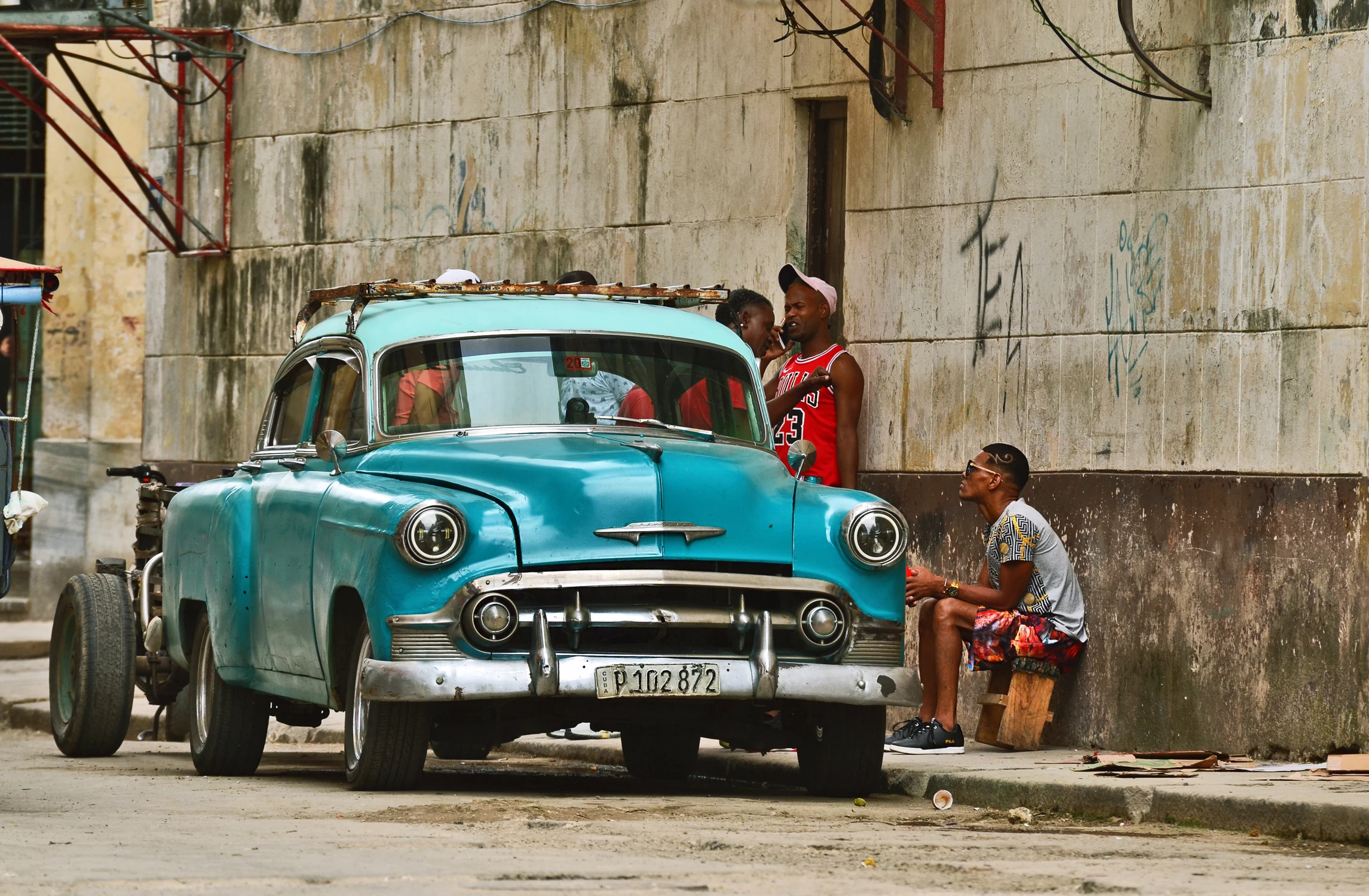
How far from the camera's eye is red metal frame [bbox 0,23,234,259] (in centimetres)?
1564

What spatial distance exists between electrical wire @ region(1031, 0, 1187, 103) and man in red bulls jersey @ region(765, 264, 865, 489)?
162cm

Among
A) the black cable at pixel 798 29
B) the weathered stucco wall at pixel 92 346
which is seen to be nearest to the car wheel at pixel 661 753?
the black cable at pixel 798 29

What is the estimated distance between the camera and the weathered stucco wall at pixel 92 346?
19500mm

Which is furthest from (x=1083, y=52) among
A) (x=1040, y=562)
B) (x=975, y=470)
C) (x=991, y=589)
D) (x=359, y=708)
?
(x=359, y=708)

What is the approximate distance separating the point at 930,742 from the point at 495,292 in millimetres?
2624

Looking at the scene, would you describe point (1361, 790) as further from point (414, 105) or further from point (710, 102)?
point (414, 105)

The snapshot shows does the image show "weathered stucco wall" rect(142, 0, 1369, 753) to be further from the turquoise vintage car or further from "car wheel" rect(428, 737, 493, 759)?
"car wheel" rect(428, 737, 493, 759)

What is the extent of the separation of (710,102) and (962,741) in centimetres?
410

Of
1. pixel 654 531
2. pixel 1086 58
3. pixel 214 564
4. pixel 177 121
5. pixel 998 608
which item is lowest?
pixel 998 608

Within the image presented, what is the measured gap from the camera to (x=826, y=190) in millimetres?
12352

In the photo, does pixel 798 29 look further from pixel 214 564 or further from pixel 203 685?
pixel 203 685

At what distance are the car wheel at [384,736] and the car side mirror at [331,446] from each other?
796 millimetres

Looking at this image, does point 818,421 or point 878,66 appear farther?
point 878,66

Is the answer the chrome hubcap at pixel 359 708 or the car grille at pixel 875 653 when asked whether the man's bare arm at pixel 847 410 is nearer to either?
the car grille at pixel 875 653
